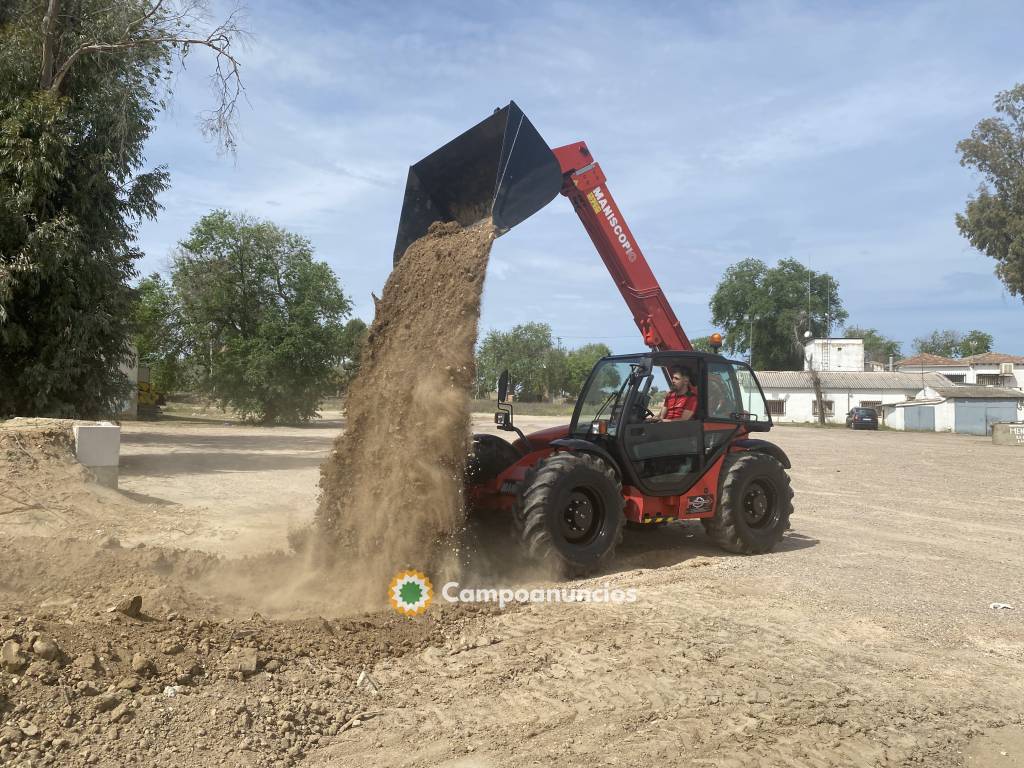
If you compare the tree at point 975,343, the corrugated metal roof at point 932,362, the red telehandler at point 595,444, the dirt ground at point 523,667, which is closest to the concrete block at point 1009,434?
the dirt ground at point 523,667

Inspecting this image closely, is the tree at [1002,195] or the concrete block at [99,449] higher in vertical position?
the tree at [1002,195]

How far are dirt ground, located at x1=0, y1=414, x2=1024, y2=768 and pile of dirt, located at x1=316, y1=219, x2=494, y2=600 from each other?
0.65 m

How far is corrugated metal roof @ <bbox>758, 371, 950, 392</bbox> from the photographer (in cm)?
6072

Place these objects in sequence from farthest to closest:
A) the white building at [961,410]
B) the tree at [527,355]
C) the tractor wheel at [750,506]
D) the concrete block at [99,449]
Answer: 1. the tree at [527,355]
2. the white building at [961,410]
3. the concrete block at [99,449]
4. the tractor wheel at [750,506]

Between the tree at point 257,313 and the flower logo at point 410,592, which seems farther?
the tree at point 257,313

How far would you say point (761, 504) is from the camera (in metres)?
8.23

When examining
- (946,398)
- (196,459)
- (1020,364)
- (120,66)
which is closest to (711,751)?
(196,459)

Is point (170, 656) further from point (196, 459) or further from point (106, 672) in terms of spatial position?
point (196, 459)

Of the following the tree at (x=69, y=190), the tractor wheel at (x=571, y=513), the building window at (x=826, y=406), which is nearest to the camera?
the tractor wheel at (x=571, y=513)

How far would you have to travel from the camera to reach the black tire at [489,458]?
739cm

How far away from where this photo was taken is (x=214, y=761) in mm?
3486

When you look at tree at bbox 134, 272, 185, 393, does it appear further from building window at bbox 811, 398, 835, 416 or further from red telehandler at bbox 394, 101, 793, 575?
building window at bbox 811, 398, 835, 416

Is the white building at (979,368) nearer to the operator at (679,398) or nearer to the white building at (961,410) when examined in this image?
the white building at (961,410)

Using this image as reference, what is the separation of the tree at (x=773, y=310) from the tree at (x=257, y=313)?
53.8 meters
